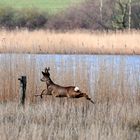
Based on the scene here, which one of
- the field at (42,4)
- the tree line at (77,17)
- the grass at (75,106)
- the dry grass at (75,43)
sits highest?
the field at (42,4)

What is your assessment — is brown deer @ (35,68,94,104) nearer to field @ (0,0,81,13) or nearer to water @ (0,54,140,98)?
water @ (0,54,140,98)

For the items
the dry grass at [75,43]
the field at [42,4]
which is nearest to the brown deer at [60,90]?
the dry grass at [75,43]

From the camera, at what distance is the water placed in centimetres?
962

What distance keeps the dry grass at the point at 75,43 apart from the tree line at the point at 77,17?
37.3ft

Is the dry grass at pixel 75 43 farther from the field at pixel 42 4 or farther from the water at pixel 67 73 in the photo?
the field at pixel 42 4

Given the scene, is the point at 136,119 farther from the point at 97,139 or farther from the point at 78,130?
the point at 97,139

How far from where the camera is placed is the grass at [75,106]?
6570 millimetres

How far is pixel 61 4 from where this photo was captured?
3688 cm

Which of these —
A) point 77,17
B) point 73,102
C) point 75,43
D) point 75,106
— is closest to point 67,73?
point 73,102

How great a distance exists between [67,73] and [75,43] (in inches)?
308

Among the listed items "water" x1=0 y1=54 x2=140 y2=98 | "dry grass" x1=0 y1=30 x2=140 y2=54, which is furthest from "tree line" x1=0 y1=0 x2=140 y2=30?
"water" x1=0 y1=54 x2=140 y2=98

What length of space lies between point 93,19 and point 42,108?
77.7 feet

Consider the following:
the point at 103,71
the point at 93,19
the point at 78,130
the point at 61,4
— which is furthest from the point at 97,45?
the point at 61,4

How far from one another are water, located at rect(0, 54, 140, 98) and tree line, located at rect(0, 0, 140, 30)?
19.9 meters
